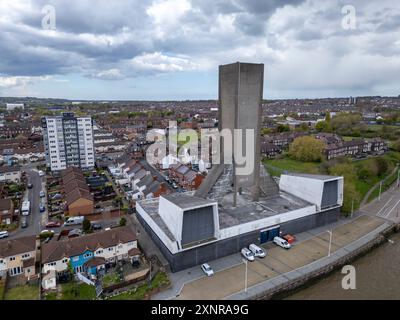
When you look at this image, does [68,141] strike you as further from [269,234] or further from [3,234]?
[269,234]

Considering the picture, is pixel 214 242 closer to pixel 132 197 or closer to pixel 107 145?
pixel 132 197

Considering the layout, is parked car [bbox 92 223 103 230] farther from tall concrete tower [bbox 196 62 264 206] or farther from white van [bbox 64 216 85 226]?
tall concrete tower [bbox 196 62 264 206]

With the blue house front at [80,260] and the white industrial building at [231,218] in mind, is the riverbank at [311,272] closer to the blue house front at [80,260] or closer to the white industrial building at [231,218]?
the white industrial building at [231,218]

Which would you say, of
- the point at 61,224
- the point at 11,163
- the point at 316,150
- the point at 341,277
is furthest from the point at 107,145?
the point at 341,277

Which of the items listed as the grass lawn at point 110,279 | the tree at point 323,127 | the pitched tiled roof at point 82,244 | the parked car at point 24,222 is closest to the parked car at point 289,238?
the pitched tiled roof at point 82,244

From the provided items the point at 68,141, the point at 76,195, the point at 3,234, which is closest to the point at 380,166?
the point at 76,195

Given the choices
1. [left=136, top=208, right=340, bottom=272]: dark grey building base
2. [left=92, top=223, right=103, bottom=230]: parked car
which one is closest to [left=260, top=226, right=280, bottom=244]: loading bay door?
[left=136, top=208, right=340, bottom=272]: dark grey building base
